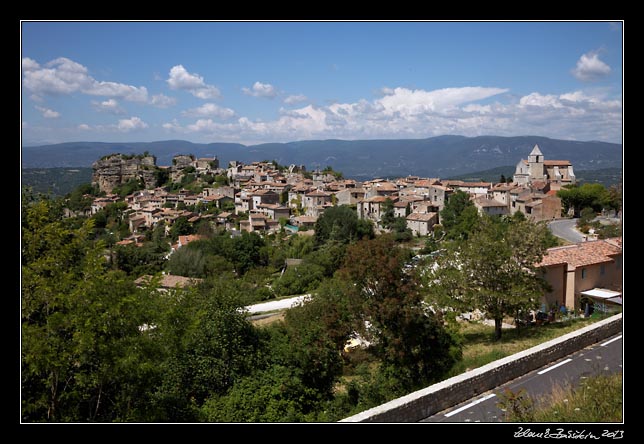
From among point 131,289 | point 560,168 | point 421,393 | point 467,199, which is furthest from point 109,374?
point 560,168

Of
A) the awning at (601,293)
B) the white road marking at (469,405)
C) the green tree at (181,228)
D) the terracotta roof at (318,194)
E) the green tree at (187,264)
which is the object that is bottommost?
the green tree at (187,264)

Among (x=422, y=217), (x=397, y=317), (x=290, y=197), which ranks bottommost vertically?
(x=397, y=317)

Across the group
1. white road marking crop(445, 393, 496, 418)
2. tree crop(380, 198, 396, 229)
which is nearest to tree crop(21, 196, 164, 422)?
white road marking crop(445, 393, 496, 418)

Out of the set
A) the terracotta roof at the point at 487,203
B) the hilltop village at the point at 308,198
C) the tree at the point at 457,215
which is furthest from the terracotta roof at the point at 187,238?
the terracotta roof at the point at 487,203

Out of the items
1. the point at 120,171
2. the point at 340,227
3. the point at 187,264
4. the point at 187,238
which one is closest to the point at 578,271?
the point at 187,264

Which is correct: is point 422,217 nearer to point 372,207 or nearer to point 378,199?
point 378,199

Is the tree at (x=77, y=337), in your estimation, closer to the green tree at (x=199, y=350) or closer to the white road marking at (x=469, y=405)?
the green tree at (x=199, y=350)
